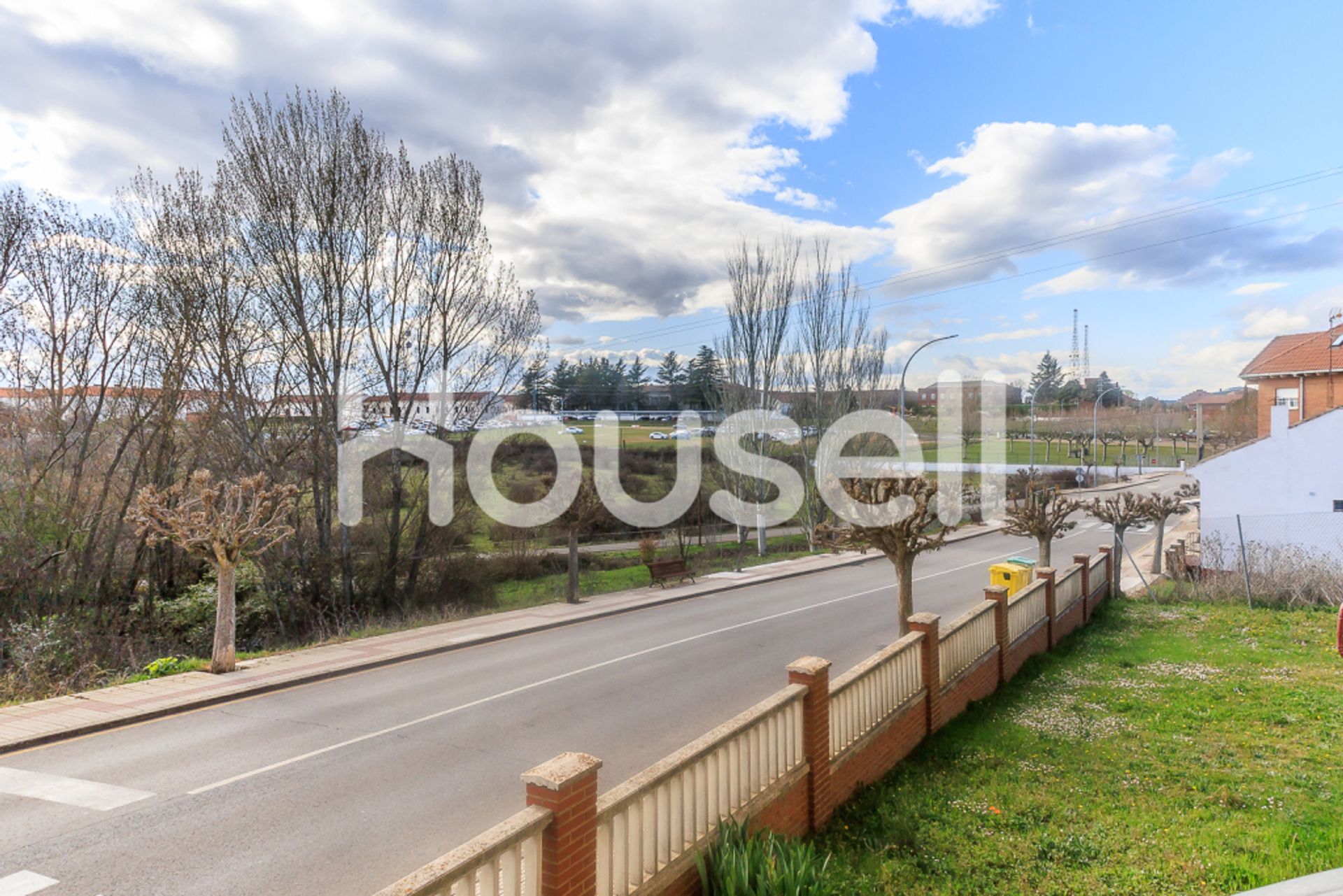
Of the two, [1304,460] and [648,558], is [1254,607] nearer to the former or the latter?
[1304,460]

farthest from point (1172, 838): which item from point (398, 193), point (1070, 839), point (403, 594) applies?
point (398, 193)

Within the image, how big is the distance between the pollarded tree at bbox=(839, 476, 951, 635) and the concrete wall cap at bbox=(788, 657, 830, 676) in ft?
19.0

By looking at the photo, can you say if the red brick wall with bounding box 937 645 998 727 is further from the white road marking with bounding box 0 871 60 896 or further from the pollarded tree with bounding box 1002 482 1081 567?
the white road marking with bounding box 0 871 60 896

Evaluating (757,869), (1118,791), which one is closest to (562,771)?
(757,869)

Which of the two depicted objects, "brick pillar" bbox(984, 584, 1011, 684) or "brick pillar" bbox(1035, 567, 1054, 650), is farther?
"brick pillar" bbox(1035, 567, 1054, 650)

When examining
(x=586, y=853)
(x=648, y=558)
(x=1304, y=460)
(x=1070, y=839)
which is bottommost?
(x=648, y=558)

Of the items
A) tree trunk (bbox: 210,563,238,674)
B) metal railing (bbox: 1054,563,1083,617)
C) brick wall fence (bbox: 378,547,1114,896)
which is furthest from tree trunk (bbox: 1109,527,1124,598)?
tree trunk (bbox: 210,563,238,674)

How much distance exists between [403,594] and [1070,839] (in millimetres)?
18489

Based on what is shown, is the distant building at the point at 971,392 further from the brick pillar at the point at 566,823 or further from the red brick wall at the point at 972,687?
the brick pillar at the point at 566,823

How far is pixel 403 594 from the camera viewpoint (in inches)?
795

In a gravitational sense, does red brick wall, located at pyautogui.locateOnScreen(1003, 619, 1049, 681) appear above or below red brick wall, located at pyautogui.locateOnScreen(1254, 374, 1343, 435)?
below

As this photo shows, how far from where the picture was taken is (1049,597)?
12062 millimetres

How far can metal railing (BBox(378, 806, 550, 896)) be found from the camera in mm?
2898

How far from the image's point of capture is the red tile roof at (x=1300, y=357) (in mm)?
27641
